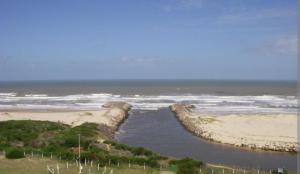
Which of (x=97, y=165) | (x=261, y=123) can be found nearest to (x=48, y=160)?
(x=97, y=165)

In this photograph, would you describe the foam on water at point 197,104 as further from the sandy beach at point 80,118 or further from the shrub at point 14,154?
the shrub at point 14,154

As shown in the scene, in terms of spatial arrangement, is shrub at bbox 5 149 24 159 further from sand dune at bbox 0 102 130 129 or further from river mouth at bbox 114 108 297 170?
sand dune at bbox 0 102 130 129

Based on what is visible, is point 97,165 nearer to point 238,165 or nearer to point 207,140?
point 238,165

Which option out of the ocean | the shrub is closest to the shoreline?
the ocean

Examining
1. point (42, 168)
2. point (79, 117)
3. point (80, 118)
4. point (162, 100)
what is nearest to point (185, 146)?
point (42, 168)

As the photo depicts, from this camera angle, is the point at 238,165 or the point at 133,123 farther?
the point at 133,123

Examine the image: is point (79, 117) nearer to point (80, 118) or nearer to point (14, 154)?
point (80, 118)
